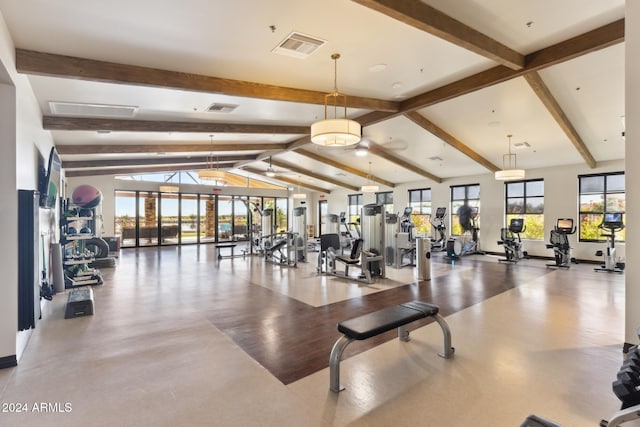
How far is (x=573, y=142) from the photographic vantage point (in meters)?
7.22

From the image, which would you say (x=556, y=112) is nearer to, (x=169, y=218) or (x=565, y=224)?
(x=565, y=224)

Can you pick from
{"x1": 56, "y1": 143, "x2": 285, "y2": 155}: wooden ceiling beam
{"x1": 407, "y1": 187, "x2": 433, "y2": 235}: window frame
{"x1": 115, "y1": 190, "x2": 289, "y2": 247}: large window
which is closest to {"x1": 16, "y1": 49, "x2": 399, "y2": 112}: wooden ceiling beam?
{"x1": 56, "y1": 143, "x2": 285, "y2": 155}: wooden ceiling beam

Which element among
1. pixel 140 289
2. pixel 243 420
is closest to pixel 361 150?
pixel 140 289

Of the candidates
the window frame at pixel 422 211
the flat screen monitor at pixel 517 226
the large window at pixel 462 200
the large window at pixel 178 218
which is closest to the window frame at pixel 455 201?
the large window at pixel 462 200

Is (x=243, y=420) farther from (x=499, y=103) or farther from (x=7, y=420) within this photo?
(x=499, y=103)

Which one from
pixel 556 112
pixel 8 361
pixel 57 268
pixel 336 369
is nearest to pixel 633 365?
pixel 336 369

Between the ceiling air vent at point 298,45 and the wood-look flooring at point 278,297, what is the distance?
3418 millimetres

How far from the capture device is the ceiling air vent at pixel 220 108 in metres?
5.41

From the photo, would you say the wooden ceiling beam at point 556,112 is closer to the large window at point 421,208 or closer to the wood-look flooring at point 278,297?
the wood-look flooring at point 278,297

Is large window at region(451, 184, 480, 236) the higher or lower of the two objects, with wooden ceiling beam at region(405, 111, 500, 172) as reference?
lower

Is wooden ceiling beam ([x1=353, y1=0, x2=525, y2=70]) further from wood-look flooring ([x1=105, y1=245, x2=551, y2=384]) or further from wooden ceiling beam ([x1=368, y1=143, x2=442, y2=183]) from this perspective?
wooden ceiling beam ([x1=368, y1=143, x2=442, y2=183])

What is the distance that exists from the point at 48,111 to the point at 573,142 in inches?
416

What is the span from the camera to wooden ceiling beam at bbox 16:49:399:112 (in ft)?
10.7

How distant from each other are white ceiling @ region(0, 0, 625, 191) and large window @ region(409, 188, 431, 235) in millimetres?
5544
